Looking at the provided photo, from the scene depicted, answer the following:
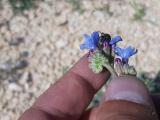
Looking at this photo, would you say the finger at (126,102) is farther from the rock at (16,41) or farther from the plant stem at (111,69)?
the rock at (16,41)

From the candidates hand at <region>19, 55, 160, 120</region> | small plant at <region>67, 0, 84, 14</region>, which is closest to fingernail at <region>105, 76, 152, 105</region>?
hand at <region>19, 55, 160, 120</region>

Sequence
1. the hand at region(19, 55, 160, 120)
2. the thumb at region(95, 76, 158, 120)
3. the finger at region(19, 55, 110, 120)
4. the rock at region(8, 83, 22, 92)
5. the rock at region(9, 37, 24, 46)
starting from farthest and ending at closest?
the rock at region(9, 37, 24, 46), the rock at region(8, 83, 22, 92), the finger at region(19, 55, 110, 120), the hand at region(19, 55, 160, 120), the thumb at region(95, 76, 158, 120)

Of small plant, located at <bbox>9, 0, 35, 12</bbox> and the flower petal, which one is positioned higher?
the flower petal

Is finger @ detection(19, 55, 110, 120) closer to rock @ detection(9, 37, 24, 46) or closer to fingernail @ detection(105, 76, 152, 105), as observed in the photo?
fingernail @ detection(105, 76, 152, 105)

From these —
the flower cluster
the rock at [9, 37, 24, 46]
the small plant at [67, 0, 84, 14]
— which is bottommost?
the rock at [9, 37, 24, 46]

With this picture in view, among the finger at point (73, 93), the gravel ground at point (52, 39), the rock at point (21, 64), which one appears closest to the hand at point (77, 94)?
the finger at point (73, 93)
